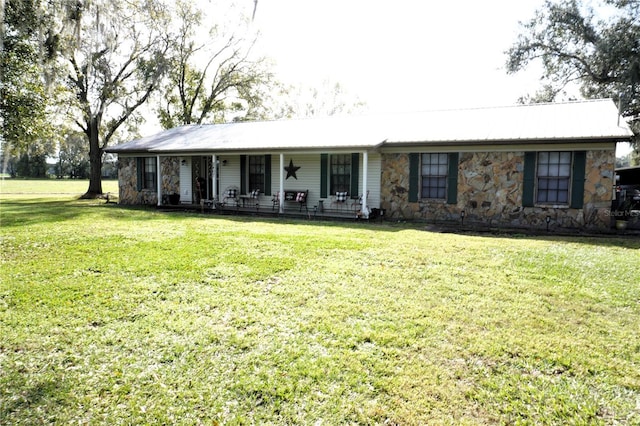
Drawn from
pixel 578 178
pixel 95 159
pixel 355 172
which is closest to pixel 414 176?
pixel 355 172

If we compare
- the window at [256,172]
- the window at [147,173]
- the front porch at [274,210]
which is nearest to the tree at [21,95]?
the window at [147,173]

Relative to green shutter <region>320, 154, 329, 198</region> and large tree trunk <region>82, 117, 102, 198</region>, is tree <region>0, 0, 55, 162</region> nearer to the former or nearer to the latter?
large tree trunk <region>82, 117, 102, 198</region>

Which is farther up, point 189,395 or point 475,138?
point 475,138

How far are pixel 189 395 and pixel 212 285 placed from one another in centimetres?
222

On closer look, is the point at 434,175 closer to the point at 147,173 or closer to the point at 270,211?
the point at 270,211

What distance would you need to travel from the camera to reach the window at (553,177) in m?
10.1

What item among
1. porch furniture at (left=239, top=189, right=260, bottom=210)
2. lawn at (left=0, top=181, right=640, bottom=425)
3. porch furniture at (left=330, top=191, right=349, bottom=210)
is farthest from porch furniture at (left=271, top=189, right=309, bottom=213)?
lawn at (left=0, top=181, right=640, bottom=425)

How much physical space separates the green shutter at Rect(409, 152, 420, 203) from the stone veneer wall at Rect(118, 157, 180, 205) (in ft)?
31.6

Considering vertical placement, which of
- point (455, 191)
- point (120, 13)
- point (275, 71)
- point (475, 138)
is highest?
point (275, 71)

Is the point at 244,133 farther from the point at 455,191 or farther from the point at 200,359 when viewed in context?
the point at 200,359

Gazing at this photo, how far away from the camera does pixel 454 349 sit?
10.7ft

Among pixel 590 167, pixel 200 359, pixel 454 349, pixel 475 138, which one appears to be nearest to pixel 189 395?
pixel 200 359

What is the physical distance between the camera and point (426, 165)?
11617 mm

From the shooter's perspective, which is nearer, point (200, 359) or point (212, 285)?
point (200, 359)
